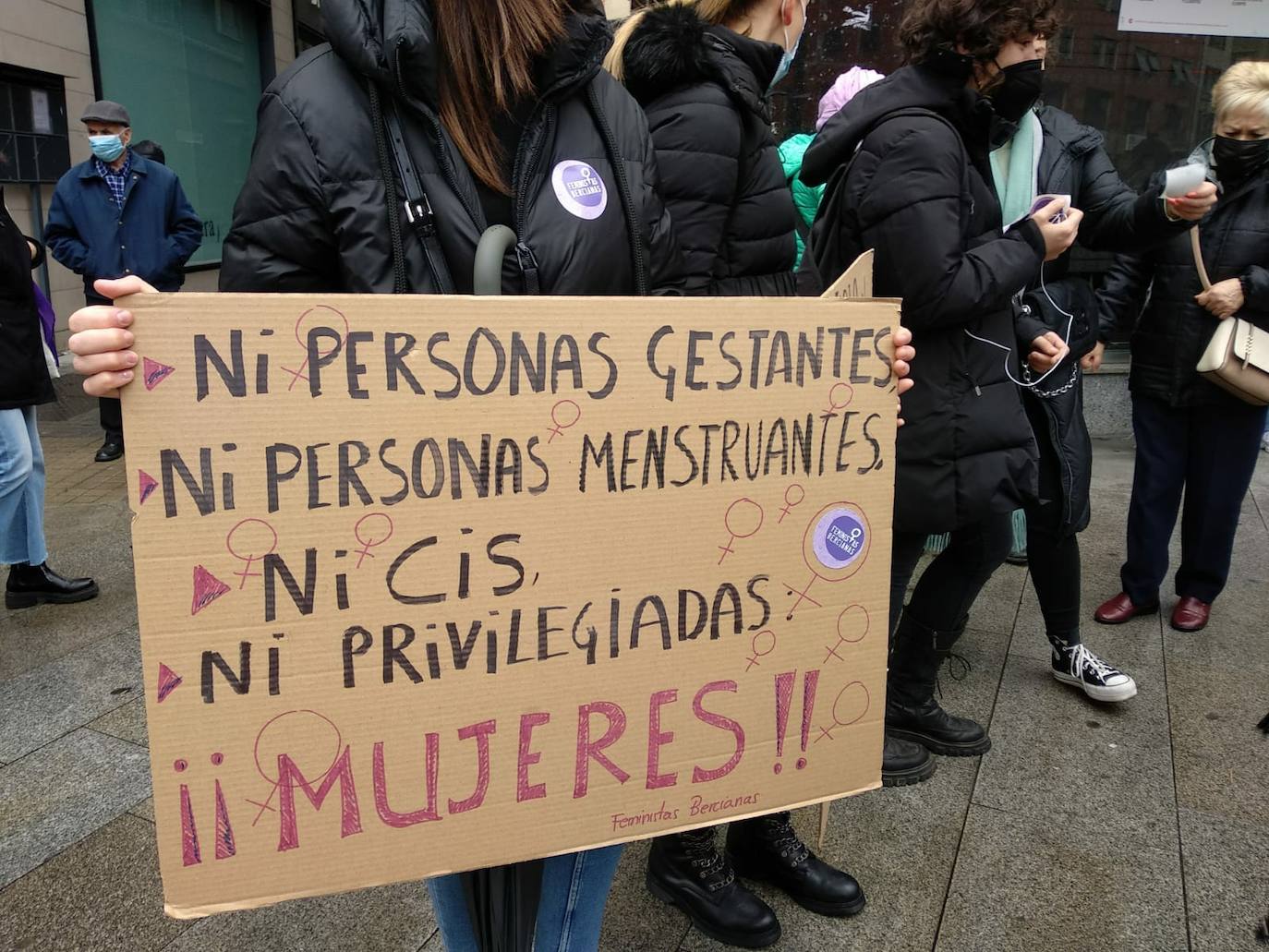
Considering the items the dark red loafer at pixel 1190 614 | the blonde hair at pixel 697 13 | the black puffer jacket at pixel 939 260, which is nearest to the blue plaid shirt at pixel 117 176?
the blonde hair at pixel 697 13

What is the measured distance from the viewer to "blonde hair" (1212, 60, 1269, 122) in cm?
328

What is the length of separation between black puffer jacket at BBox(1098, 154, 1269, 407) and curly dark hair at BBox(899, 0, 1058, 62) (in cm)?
159

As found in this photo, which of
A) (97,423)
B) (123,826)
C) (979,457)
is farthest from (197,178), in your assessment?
(979,457)

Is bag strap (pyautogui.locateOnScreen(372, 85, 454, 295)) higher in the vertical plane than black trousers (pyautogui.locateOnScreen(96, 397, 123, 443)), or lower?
higher

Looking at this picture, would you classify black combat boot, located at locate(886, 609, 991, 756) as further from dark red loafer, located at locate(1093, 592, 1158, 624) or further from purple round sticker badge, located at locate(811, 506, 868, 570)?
purple round sticker badge, located at locate(811, 506, 868, 570)

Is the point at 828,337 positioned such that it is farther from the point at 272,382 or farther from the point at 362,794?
the point at 362,794

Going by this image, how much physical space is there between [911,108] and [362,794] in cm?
190

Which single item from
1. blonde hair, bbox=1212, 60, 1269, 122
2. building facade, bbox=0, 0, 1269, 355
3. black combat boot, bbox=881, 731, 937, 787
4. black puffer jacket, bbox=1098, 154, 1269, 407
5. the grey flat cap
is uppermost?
building facade, bbox=0, 0, 1269, 355

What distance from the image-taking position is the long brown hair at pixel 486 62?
4.55 feet

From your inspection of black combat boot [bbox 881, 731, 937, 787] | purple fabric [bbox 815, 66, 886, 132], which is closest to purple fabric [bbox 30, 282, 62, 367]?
purple fabric [bbox 815, 66, 886, 132]

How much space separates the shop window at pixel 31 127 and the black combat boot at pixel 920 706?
7161mm

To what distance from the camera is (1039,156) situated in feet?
8.95

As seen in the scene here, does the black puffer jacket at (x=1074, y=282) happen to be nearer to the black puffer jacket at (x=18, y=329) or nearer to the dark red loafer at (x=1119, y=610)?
the dark red loafer at (x=1119, y=610)

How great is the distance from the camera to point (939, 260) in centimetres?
214
